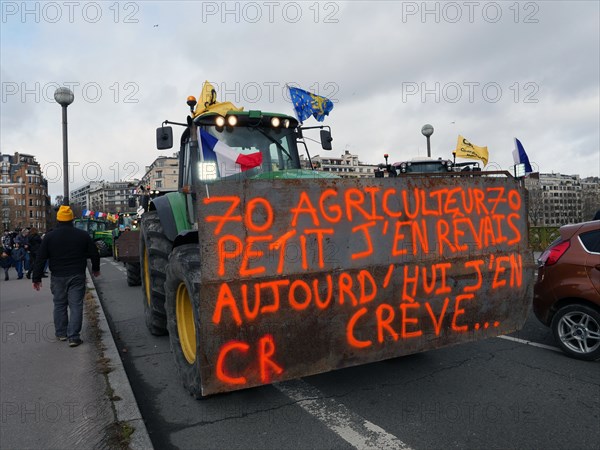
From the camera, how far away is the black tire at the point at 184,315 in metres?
3.58

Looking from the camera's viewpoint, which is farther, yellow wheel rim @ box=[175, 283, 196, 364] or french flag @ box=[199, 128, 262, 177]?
french flag @ box=[199, 128, 262, 177]

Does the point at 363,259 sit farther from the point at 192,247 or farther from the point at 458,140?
the point at 458,140

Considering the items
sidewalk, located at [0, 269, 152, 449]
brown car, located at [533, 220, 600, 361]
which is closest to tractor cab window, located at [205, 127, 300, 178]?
sidewalk, located at [0, 269, 152, 449]

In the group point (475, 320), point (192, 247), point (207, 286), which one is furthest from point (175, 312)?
point (475, 320)

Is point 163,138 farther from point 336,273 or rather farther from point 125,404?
point 336,273

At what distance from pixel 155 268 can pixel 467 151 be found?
8.14 meters

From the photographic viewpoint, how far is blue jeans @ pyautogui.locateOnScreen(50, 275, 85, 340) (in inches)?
243

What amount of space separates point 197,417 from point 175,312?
3.13ft

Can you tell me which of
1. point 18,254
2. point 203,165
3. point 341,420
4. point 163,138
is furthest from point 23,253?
point 341,420

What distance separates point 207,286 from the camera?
308cm

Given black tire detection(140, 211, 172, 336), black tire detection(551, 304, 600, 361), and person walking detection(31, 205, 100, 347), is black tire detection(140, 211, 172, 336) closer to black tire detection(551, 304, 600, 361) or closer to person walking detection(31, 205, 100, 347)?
person walking detection(31, 205, 100, 347)

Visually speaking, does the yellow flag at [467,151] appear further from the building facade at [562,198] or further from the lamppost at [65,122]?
the building facade at [562,198]

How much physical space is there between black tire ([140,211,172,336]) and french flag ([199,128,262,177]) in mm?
1239

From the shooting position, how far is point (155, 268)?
5672mm
